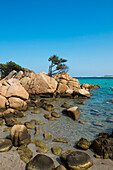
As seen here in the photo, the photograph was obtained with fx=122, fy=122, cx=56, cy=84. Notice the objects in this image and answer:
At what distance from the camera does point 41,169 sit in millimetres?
5117

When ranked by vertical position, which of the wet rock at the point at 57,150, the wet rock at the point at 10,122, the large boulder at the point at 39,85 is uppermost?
the large boulder at the point at 39,85

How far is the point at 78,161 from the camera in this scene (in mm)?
5574

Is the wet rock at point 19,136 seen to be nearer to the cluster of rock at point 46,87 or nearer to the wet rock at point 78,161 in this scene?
the wet rock at point 78,161

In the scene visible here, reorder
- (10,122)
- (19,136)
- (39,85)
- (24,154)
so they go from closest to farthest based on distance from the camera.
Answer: (24,154), (19,136), (10,122), (39,85)

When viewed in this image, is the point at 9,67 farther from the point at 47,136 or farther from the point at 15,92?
the point at 47,136

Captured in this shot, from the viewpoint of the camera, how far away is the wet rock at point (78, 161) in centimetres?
537

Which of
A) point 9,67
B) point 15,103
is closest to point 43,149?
point 15,103

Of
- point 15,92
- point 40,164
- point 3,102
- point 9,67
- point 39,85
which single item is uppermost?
point 9,67

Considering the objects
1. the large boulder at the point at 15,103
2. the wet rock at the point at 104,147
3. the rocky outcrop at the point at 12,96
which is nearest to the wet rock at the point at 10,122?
the large boulder at the point at 15,103

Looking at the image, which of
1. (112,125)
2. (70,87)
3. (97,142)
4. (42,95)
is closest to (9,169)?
(97,142)

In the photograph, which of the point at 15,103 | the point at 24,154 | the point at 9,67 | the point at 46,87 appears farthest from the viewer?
the point at 9,67

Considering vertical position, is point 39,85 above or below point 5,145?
above

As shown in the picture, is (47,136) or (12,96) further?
(12,96)

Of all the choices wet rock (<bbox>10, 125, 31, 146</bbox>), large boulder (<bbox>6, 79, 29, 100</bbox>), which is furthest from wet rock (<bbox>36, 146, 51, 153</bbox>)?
large boulder (<bbox>6, 79, 29, 100</bbox>)
